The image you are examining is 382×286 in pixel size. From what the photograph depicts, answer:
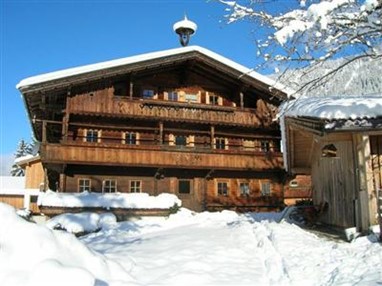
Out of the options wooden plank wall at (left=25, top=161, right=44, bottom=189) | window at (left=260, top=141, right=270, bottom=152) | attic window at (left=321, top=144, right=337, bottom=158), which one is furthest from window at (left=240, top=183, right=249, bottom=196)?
wooden plank wall at (left=25, top=161, right=44, bottom=189)

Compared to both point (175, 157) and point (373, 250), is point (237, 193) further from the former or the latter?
point (373, 250)

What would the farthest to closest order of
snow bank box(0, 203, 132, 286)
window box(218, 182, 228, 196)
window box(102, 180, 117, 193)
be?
window box(218, 182, 228, 196), window box(102, 180, 117, 193), snow bank box(0, 203, 132, 286)

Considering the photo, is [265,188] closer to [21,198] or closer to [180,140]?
[180,140]

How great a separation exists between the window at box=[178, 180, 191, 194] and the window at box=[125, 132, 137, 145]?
11.2ft

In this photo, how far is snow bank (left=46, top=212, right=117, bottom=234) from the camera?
1684 cm

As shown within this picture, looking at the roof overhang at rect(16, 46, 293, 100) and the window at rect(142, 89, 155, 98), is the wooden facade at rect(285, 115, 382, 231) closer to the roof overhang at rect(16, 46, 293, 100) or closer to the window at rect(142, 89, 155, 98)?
the roof overhang at rect(16, 46, 293, 100)

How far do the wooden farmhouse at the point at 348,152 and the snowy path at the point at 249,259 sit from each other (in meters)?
1.41

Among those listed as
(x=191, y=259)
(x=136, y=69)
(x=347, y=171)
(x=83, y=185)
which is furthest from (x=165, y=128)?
(x=191, y=259)

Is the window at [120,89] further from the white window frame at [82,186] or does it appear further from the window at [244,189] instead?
the window at [244,189]

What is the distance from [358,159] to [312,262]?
13.3ft

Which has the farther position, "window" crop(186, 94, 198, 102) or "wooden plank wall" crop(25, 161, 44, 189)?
"wooden plank wall" crop(25, 161, 44, 189)

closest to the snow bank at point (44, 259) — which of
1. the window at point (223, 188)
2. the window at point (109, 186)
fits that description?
the window at point (109, 186)

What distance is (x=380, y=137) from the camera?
12.4m

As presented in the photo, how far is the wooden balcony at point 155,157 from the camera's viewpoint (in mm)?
22062
